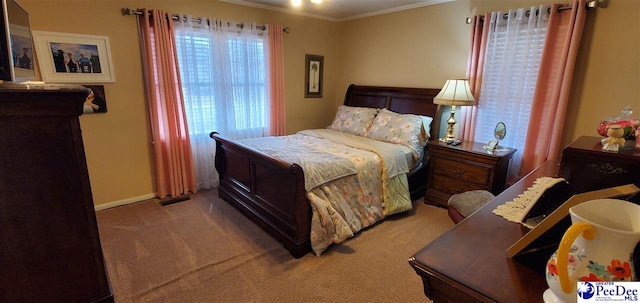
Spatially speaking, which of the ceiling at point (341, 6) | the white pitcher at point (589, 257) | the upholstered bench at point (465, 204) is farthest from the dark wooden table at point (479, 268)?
the ceiling at point (341, 6)

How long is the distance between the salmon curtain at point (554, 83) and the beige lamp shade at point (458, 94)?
1.80 ft

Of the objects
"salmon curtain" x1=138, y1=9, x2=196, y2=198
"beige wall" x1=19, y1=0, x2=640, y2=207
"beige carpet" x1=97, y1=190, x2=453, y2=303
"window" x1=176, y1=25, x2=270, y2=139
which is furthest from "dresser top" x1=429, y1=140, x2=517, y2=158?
"salmon curtain" x1=138, y1=9, x2=196, y2=198

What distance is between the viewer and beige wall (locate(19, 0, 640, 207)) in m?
2.43

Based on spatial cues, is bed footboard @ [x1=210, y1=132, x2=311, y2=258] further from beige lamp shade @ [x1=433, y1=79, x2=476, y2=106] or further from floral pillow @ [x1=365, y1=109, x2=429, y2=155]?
beige lamp shade @ [x1=433, y1=79, x2=476, y2=106]

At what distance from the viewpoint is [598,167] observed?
1.13 metres

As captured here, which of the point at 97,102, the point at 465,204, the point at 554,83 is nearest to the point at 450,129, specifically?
the point at 554,83

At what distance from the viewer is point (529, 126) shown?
281 cm

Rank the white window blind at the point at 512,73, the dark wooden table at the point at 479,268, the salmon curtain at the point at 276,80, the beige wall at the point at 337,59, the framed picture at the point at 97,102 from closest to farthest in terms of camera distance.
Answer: the dark wooden table at the point at 479,268
the beige wall at the point at 337,59
the white window blind at the point at 512,73
the framed picture at the point at 97,102
the salmon curtain at the point at 276,80

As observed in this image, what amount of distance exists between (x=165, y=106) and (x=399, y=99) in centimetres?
276

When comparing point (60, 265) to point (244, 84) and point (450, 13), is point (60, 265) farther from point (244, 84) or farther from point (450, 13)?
point (450, 13)

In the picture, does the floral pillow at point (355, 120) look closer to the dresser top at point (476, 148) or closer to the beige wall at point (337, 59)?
the beige wall at point (337, 59)

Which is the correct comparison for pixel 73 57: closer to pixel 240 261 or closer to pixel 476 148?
pixel 240 261

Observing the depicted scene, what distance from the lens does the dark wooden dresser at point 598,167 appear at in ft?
3.56

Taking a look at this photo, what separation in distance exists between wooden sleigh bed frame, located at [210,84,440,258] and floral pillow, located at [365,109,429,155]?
0.26 metres
